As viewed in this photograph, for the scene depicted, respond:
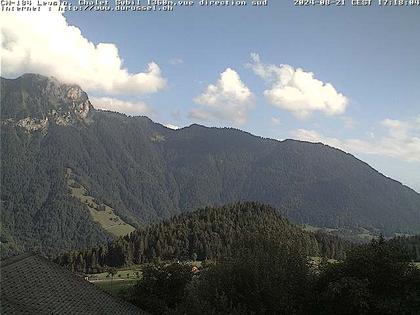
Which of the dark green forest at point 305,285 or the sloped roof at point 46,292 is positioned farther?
the dark green forest at point 305,285

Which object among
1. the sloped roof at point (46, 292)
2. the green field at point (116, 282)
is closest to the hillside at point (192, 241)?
the green field at point (116, 282)

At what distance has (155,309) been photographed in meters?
38.5

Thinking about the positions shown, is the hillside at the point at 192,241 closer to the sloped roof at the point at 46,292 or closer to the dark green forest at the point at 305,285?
the dark green forest at the point at 305,285

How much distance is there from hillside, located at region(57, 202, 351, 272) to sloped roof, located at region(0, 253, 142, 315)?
94.9 meters

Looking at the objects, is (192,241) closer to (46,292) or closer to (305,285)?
(305,285)

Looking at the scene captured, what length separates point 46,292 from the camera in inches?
964

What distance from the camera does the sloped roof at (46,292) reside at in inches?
863

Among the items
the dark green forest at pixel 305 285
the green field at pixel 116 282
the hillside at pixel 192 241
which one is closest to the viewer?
the dark green forest at pixel 305 285

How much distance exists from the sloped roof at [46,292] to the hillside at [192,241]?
94.9 meters

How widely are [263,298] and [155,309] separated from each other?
1226cm

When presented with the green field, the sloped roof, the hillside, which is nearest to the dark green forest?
the sloped roof

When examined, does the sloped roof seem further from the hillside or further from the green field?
the hillside

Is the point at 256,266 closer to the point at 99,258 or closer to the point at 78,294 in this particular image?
the point at 78,294

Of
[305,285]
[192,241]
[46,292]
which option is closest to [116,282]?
[305,285]
